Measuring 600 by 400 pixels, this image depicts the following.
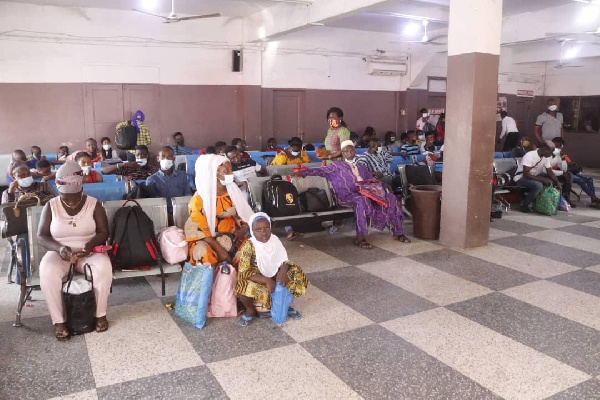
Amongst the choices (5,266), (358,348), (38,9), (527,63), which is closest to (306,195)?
(358,348)

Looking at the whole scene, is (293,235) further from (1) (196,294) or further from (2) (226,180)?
(1) (196,294)

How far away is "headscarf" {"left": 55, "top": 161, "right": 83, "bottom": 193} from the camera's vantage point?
12.4 feet

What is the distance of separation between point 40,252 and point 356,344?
2565 millimetres

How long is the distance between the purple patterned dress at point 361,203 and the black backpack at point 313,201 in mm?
227

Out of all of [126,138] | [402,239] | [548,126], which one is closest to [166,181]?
[402,239]

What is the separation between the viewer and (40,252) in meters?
4.00

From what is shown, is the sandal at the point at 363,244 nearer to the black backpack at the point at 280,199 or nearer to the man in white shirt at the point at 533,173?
the black backpack at the point at 280,199

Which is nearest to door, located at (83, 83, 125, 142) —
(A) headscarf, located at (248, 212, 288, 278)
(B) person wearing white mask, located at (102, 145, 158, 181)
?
(B) person wearing white mask, located at (102, 145, 158, 181)

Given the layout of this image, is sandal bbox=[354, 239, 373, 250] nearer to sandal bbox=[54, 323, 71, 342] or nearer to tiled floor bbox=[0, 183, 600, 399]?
tiled floor bbox=[0, 183, 600, 399]

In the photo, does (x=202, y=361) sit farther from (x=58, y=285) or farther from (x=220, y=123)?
(x=220, y=123)

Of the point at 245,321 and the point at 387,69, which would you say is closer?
the point at 245,321

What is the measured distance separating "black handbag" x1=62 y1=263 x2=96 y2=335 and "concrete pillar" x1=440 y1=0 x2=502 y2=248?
418cm

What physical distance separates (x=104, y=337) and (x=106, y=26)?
8.45 meters

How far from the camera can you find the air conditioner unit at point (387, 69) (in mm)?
13461
